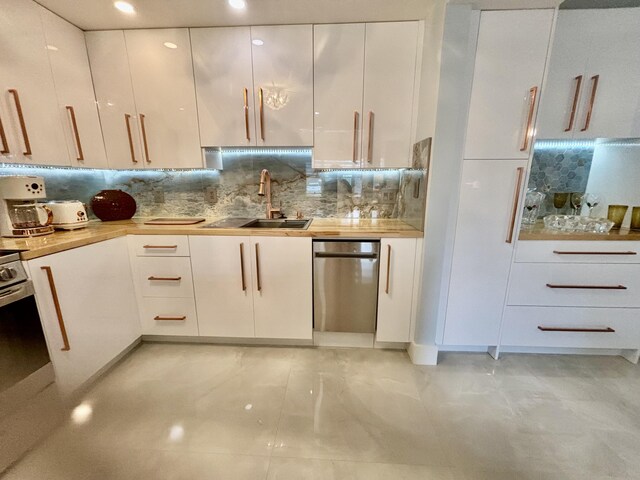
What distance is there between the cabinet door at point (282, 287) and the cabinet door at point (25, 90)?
1.37 meters

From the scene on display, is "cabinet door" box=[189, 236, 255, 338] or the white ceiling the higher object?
the white ceiling

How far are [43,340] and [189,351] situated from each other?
82 cm

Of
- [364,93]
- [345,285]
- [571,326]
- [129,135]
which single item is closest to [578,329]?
[571,326]

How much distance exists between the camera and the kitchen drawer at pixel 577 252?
1.62 meters

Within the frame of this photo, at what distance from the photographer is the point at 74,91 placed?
1740mm

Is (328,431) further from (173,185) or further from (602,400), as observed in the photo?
(173,185)

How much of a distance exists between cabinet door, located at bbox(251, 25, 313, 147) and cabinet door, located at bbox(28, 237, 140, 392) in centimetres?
128

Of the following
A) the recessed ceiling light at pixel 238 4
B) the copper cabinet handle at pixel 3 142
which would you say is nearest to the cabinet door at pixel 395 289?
the recessed ceiling light at pixel 238 4

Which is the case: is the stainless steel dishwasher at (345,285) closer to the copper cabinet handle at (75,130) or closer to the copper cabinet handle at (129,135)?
the copper cabinet handle at (129,135)

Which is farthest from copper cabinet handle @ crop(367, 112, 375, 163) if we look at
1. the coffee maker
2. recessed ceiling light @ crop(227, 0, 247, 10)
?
the coffee maker

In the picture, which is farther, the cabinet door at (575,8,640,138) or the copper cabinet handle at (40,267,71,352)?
the cabinet door at (575,8,640,138)

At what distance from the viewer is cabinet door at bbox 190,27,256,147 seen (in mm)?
1769

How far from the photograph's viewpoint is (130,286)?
1823mm

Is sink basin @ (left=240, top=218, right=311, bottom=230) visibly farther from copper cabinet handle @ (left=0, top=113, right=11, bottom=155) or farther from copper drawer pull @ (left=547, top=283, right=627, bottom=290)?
copper drawer pull @ (left=547, top=283, right=627, bottom=290)
